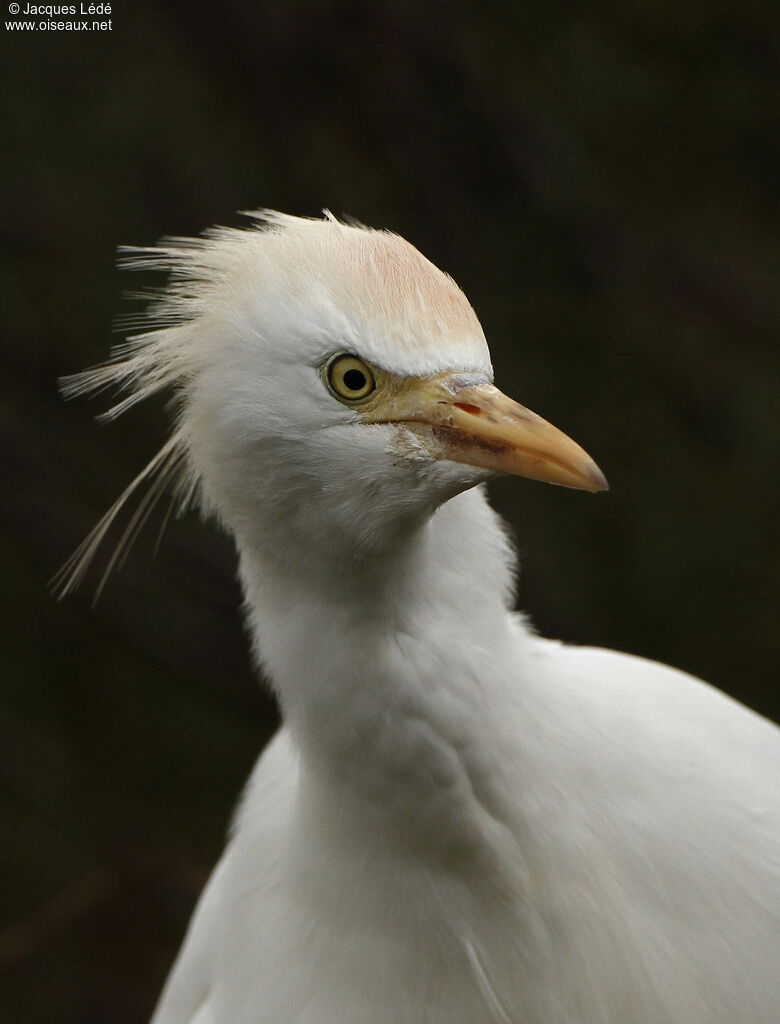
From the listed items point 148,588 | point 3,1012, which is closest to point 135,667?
point 148,588

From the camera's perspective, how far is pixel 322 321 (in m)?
0.90

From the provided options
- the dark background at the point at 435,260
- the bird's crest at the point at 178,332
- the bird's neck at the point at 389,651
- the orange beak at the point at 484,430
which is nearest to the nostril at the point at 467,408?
the orange beak at the point at 484,430

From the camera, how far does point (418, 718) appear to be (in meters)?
0.99

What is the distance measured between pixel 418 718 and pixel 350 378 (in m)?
0.27

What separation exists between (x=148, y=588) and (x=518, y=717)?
163cm

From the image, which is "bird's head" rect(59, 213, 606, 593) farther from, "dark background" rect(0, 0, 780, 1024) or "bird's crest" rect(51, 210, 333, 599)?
"dark background" rect(0, 0, 780, 1024)

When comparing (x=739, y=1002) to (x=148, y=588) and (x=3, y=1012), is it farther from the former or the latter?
(x=3, y=1012)

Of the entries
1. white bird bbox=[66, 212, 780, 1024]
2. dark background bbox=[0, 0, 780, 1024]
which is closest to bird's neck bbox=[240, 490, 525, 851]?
white bird bbox=[66, 212, 780, 1024]

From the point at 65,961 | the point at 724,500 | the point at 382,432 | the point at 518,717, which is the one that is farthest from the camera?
the point at 65,961

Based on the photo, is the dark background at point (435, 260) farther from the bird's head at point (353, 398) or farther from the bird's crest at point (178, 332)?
the bird's head at point (353, 398)

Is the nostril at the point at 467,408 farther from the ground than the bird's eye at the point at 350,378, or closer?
closer

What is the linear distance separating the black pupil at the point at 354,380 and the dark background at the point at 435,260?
5.07ft

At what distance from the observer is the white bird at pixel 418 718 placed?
0.90 meters

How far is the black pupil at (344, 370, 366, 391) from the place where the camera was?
0.90 metres
